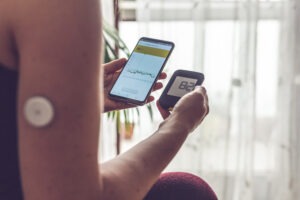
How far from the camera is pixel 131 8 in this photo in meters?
1.71

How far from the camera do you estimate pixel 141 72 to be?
3.18 feet

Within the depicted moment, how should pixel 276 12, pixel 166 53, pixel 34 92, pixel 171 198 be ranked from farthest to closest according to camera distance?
pixel 276 12 < pixel 166 53 < pixel 171 198 < pixel 34 92

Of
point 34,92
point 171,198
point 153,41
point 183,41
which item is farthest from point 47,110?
point 183,41

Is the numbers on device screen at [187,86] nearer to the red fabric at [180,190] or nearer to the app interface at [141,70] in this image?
the app interface at [141,70]

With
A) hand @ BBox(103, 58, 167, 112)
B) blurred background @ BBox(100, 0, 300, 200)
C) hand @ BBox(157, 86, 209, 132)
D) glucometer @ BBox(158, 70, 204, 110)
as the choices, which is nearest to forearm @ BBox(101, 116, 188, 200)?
hand @ BBox(157, 86, 209, 132)

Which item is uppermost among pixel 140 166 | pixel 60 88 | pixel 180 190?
pixel 60 88

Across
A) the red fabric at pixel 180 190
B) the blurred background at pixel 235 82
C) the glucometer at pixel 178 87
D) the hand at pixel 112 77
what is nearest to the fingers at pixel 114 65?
the hand at pixel 112 77

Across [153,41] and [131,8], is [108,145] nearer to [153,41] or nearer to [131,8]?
[131,8]

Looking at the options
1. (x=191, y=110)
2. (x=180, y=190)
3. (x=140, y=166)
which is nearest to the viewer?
(x=140, y=166)

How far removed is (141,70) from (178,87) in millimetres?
101

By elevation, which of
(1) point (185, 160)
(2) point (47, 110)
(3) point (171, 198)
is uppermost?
(2) point (47, 110)

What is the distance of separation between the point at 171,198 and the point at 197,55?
884 mm

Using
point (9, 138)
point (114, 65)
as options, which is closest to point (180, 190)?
point (114, 65)

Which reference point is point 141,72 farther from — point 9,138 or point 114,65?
point 9,138
